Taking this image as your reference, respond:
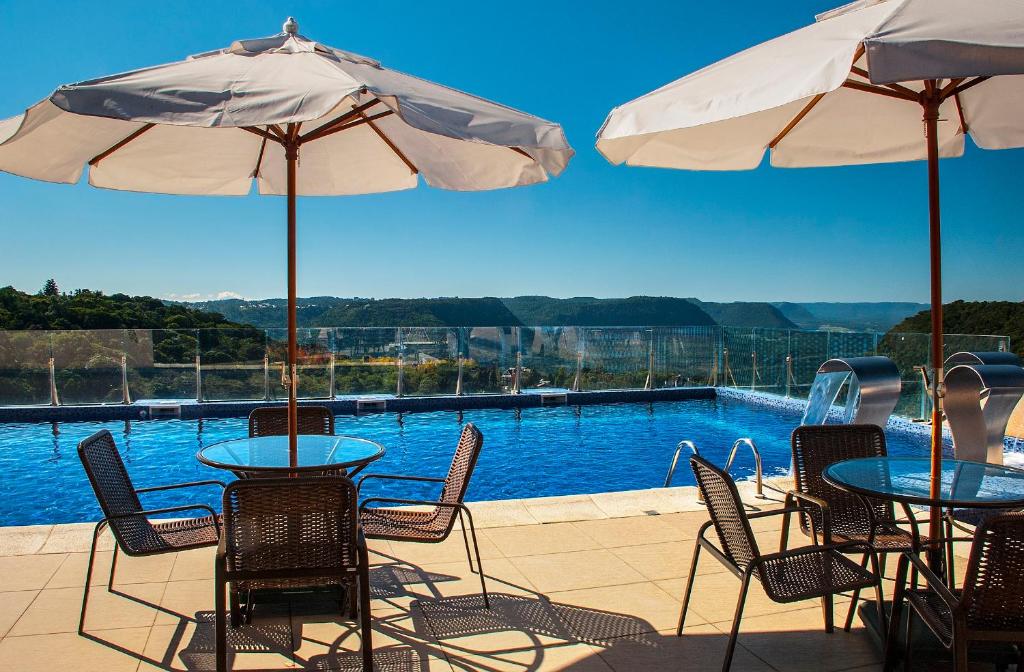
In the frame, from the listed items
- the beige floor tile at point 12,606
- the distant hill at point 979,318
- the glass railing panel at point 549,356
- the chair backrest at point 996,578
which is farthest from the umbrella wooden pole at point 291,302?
the distant hill at point 979,318

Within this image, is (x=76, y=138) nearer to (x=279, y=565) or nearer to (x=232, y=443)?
(x=232, y=443)

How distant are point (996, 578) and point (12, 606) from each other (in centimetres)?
374

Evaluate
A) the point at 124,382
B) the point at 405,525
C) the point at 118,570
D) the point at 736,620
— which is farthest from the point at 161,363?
Answer: the point at 736,620

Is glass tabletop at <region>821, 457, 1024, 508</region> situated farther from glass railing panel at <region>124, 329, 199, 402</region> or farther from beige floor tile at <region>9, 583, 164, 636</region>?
glass railing panel at <region>124, 329, 199, 402</region>

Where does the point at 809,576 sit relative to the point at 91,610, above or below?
above

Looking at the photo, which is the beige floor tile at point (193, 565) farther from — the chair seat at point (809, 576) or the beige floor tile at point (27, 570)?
the chair seat at point (809, 576)

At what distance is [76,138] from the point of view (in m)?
3.19

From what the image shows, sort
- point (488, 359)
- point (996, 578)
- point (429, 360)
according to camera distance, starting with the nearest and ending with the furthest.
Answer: point (996, 578) < point (429, 360) < point (488, 359)

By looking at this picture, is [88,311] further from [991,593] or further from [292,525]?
[991,593]

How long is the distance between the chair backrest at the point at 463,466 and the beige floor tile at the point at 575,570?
62cm

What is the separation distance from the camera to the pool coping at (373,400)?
11.7m

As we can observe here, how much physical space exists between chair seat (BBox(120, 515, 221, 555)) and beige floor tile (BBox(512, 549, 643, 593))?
1500mm

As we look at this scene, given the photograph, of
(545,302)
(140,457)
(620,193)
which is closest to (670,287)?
(620,193)

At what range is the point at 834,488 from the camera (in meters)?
3.41
